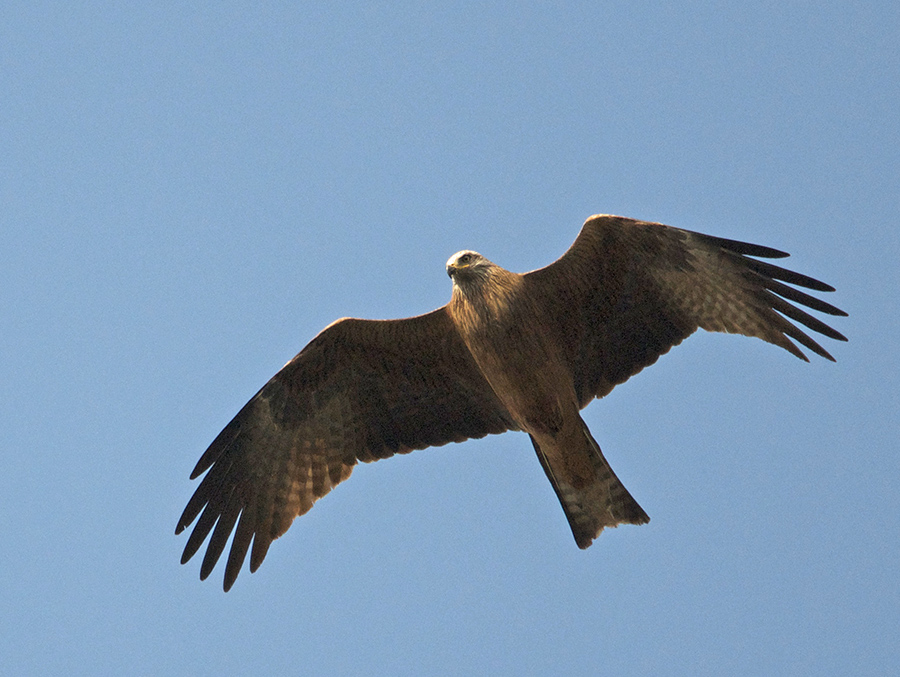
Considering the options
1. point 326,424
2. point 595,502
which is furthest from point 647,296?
point 326,424

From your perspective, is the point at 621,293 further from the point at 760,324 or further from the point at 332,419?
the point at 332,419

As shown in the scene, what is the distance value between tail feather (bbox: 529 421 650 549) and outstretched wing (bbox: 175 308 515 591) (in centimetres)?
87

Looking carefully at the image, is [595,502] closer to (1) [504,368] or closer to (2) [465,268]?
(1) [504,368]

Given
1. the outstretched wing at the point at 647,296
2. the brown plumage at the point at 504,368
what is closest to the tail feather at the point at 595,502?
the brown plumage at the point at 504,368

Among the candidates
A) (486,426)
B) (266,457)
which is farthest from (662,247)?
(266,457)

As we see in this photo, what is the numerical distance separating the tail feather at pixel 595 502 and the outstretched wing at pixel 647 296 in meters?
0.59

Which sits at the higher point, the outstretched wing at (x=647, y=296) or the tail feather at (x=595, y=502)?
the outstretched wing at (x=647, y=296)

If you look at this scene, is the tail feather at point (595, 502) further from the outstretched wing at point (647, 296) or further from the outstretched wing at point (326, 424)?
the outstretched wing at point (326, 424)

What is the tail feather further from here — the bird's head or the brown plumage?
the bird's head

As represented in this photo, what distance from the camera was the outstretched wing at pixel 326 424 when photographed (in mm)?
8898

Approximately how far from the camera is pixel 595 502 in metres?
8.56

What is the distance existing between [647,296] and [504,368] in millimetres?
1475

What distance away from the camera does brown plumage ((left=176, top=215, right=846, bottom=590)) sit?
830cm

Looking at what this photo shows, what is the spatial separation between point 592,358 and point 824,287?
2.03 meters
